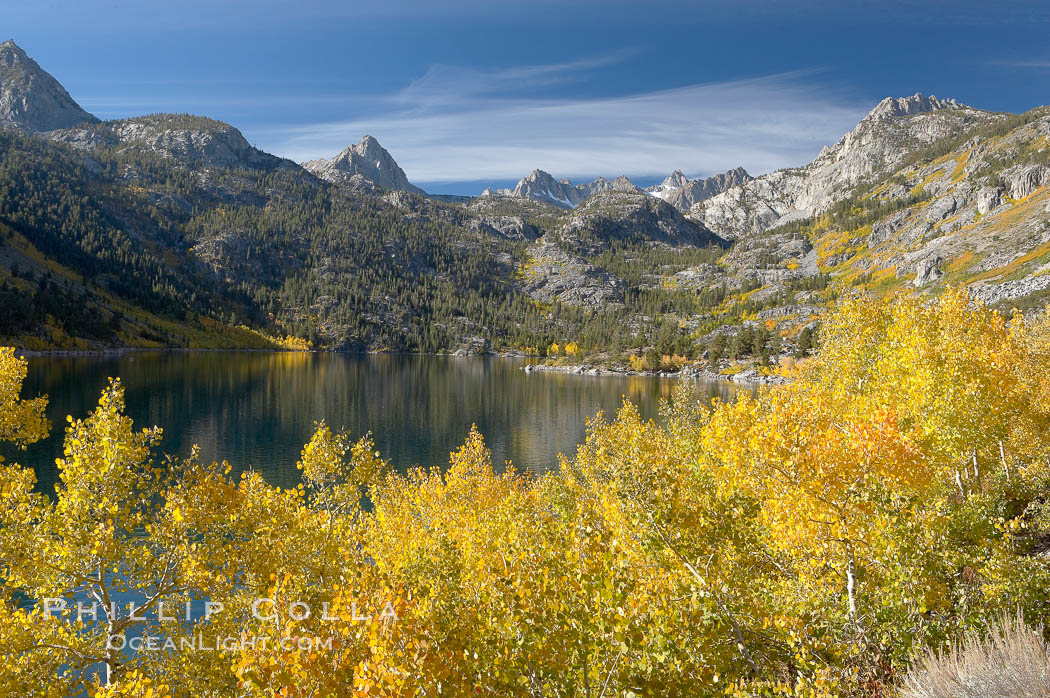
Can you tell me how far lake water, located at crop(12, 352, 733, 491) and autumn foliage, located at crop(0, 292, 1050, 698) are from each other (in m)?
46.6

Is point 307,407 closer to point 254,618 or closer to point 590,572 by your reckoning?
point 254,618

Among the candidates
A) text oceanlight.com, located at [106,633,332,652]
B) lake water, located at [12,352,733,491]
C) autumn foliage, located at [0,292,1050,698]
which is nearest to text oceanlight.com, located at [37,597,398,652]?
text oceanlight.com, located at [106,633,332,652]

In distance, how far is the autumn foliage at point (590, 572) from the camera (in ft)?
34.8

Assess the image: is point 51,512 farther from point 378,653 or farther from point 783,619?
point 783,619

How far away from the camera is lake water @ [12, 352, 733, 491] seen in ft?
253

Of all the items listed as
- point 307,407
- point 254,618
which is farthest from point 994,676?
point 307,407

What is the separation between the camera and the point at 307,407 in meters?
112

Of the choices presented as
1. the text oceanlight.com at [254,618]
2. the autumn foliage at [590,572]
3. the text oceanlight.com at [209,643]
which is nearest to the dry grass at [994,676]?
the autumn foliage at [590,572]

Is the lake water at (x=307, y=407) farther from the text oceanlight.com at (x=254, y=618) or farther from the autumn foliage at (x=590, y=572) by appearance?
the text oceanlight.com at (x=254, y=618)

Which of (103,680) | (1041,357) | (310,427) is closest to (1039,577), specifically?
(1041,357)

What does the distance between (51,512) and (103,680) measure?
11.3 meters

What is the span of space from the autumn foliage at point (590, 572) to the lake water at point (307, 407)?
46.6 metres

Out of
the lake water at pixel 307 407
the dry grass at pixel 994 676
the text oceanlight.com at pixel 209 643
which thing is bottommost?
the lake water at pixel 307 407

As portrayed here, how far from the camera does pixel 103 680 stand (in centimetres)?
2294
